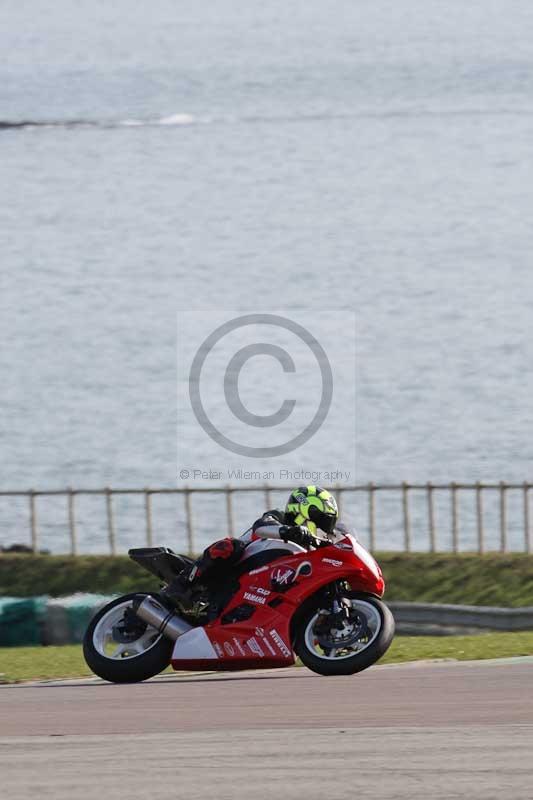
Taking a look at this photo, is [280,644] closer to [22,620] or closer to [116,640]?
[116,640]

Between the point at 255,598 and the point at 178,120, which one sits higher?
the point at 178,120

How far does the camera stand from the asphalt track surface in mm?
9867

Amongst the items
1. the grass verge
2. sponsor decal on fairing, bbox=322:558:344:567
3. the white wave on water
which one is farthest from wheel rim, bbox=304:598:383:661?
the white wave on water

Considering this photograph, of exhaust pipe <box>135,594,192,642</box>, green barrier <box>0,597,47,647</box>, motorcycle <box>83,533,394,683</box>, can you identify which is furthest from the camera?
green barrier <box>0,597,47,647</box>

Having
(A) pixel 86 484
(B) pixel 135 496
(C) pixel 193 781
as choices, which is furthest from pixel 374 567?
(A) pixel 86 484

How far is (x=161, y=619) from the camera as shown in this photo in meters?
13.9

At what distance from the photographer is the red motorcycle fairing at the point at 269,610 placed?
13.7m

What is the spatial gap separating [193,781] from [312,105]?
121246mm

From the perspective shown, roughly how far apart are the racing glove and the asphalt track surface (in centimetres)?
112

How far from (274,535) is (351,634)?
41.6 inches

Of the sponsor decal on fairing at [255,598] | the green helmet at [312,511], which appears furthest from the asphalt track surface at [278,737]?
the green helmet at [312,511]

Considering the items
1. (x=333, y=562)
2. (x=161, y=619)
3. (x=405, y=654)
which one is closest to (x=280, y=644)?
(x=333, y=562)

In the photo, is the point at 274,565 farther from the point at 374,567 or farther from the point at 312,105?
the point at 312,105

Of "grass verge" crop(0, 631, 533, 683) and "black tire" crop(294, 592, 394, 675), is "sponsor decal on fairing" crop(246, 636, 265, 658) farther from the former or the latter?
"grass verge" crop(0, 631, 533, 683)
